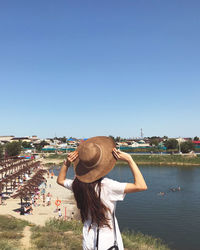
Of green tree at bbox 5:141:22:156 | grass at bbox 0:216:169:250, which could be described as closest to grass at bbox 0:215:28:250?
grass at bbox 0:216:169:250

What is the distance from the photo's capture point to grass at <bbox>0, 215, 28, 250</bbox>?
325 inches

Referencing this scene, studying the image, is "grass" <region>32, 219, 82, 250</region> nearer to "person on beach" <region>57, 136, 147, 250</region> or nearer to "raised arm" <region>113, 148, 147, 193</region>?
"person on beach" <region>57, 136, 147, 250</region>

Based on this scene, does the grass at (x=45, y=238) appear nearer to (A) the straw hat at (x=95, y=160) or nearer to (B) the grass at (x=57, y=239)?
(B) the grass at (x=57, y=239)

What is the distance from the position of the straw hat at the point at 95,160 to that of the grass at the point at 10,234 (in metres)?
7.23

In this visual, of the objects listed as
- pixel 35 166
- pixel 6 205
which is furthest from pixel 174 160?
pixel 6 205

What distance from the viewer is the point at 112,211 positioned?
2.29 metres

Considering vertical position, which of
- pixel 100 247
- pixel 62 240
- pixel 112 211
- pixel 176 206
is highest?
pixel 112 211

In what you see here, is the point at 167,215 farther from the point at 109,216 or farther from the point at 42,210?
the point at 109,216

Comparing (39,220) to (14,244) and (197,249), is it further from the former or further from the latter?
(197,249)

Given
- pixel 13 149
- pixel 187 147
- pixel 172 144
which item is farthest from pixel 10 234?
pixel 172 144

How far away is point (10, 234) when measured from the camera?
384 inches

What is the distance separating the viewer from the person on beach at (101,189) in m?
2.23

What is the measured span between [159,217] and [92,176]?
21182 mm

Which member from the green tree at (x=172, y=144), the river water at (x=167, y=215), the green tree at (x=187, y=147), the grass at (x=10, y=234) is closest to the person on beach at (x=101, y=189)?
the grass at (x=10, y=234)
